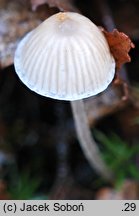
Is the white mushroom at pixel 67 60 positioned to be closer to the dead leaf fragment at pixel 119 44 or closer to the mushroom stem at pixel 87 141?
the dead leaf fragment at pixel 119 44

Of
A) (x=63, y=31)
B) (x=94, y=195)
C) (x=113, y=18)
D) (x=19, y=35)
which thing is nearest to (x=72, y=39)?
(x=63, y=31)

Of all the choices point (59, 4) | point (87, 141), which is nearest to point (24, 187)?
point (87, 141)

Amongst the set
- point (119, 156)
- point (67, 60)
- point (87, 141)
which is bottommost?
point (119, 156)

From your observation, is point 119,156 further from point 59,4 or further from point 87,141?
point 59,4

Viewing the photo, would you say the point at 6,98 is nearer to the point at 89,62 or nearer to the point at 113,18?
the point at 113,18

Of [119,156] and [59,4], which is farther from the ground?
[59,4]

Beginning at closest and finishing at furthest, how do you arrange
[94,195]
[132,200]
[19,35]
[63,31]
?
[63,31]
[19,35]
[132,200]
[94,195]

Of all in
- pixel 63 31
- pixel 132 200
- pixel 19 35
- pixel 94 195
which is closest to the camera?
pixel 63 31
